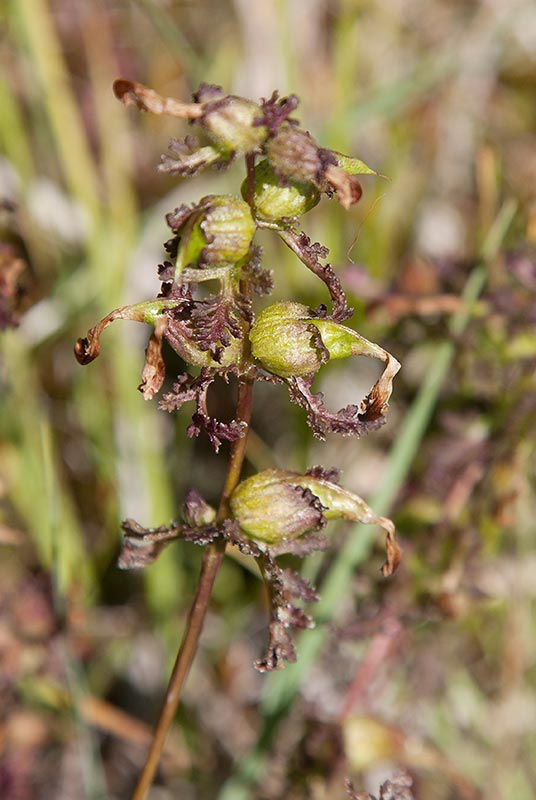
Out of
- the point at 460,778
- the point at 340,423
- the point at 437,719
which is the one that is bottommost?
the point at 340,423

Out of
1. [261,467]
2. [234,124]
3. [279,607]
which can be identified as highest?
[261,467]

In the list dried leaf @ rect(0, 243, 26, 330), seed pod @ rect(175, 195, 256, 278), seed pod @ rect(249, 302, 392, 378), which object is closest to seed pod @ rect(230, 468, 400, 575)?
seed pod @ rect(249, 302, 392, 378)

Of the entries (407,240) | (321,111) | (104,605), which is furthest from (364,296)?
(321,111)

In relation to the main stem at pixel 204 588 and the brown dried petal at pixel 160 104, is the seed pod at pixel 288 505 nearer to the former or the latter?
the main stem at pixel 204 588

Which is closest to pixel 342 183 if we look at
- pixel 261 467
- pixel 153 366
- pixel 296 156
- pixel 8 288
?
pixel 296 156

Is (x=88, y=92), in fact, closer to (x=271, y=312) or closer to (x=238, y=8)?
(x=238, y=8)

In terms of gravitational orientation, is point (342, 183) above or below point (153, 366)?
above

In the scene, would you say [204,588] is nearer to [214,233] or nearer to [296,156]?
[214,233]
